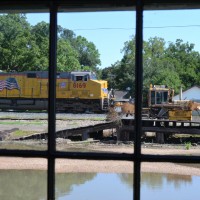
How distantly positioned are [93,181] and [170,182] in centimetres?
284

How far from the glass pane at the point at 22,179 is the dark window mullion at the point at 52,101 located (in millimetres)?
12427

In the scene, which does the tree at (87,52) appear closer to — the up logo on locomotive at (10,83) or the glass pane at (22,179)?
the up logo on locomotive at (10,83)

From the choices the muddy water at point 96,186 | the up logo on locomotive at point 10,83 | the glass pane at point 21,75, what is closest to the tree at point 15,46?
the glass pane at point 21,75

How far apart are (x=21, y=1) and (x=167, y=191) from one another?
14063mm

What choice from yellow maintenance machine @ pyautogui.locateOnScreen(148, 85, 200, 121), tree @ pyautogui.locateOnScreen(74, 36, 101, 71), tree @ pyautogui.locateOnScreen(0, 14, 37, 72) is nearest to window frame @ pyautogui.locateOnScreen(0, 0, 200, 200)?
yellow maintenance machine @ pyautogui.locateOnScreen(148, 85, 200, 121)

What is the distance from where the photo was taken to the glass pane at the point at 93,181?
14.1m

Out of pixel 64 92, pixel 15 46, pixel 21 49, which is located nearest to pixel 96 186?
pixel 64 92

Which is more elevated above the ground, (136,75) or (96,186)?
(136,75)

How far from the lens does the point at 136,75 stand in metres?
1.12

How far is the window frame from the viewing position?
1.12 m

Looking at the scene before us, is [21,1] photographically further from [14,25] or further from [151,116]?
[14,25]

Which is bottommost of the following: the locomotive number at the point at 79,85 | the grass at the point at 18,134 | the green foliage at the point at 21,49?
the grass at the point at 18,134

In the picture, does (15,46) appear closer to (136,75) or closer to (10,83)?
(10,83)

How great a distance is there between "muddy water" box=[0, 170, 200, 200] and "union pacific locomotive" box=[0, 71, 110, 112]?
12.3 metres
